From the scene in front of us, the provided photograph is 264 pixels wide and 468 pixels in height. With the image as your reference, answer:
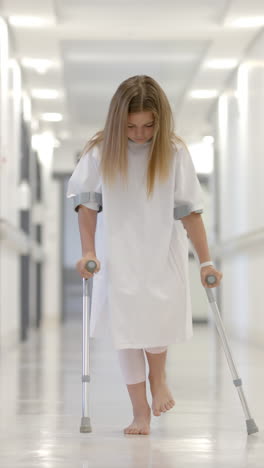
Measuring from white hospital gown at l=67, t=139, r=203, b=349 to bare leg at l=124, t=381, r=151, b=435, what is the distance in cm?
19

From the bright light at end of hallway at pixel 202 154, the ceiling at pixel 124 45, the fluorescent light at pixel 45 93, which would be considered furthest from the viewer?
the bright light at end of hallway at pixel 202 154

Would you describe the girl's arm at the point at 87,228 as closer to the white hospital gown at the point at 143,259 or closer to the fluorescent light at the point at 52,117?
the white hospital gown at the point at 143,259

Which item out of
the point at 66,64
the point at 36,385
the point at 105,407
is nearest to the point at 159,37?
the point at 66,64

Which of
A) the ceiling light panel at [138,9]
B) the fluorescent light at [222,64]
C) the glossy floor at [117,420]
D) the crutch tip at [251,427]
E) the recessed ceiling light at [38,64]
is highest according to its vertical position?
the fluorescent light at [222,64]

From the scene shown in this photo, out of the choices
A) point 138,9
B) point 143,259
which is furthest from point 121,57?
point 143,259

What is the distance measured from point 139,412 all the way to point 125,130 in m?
0.97

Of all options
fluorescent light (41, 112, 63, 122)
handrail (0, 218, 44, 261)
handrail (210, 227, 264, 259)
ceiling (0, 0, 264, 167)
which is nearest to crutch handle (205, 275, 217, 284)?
handrail (0, 218, 44, 261)

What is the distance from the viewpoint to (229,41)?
9.38 m

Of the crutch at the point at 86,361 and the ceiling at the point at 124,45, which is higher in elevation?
the ceiling at the point at 124,45

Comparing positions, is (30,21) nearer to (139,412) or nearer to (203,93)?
(203,93)

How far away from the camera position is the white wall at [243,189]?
9.24 m

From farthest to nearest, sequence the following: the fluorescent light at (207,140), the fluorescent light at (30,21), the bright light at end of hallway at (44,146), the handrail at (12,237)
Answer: the fluorescent light at (207,140), the bright light at end of hallway at (44,146), the fluorescent light at (30,21), the handrail at (12,237)

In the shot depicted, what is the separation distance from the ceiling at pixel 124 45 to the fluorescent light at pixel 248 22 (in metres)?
0.08

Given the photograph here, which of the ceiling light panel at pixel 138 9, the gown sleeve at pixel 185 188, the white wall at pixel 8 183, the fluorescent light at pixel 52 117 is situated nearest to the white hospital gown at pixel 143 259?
the gown sleeve at pixel 185 188
